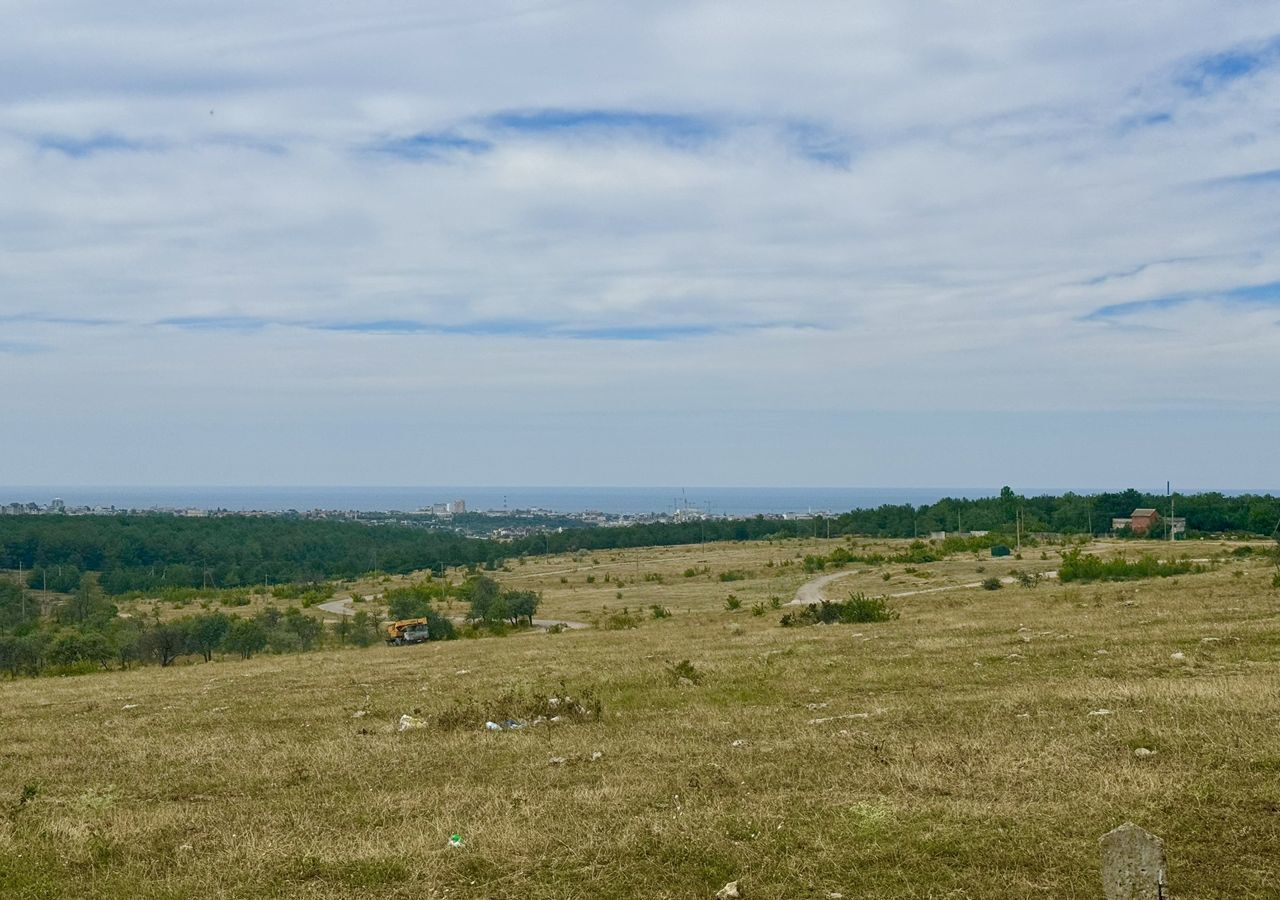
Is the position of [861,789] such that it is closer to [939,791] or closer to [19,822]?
[939,791]

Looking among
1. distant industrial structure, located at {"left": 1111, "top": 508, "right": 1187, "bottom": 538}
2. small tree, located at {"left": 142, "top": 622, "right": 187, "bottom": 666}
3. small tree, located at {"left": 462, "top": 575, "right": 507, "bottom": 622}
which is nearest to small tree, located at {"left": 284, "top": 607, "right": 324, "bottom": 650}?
small tree, located at {"left": 142, "top": 622, "right": 187, "bottom": 666}

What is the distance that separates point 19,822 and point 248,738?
205 inches

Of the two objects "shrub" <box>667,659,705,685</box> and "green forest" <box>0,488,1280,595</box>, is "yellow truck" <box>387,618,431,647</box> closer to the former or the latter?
"shrub" <box>667,659,705,685</box>

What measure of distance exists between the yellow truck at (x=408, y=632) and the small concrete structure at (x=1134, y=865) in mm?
54236

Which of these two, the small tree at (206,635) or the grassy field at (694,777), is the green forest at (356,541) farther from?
the grassy field at (694,777)

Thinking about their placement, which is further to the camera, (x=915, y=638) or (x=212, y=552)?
(x=212, y=552)

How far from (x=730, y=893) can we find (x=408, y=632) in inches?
2107

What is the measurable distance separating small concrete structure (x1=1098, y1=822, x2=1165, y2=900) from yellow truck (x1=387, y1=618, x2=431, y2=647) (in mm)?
54236

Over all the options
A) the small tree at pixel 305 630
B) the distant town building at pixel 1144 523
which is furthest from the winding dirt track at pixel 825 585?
the distant town building at pixel 1144 523

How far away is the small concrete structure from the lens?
576 centimetres

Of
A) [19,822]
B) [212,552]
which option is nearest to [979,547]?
[19,822]

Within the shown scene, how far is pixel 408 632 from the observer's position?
58.7 metres

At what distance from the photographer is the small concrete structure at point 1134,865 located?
576 centimetres

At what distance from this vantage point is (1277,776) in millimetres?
9617
